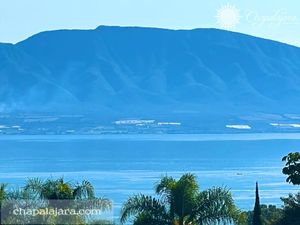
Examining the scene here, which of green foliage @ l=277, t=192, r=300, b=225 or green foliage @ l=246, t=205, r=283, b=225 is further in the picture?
green foliage @ l=246, t=205, r=283, b=225

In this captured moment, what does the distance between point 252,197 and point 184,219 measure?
56.2 m

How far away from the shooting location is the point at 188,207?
43.5 ft

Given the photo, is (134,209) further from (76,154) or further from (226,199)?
(76,154)

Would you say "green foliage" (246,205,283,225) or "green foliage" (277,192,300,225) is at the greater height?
"green foliage" (246,205,283,225)

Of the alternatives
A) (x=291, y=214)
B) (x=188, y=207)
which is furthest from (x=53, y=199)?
(x=291, y=214)

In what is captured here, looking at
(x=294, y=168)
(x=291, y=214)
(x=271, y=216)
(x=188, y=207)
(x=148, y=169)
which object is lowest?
(x=188, y=207)

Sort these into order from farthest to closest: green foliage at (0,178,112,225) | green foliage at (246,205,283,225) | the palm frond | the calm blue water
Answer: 1. the calm blue water
2. green foliage at (246,205,283,225)
3. the palm frond
4. green foliage at (0,178,112,225)

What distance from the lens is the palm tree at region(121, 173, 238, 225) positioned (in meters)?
13.2

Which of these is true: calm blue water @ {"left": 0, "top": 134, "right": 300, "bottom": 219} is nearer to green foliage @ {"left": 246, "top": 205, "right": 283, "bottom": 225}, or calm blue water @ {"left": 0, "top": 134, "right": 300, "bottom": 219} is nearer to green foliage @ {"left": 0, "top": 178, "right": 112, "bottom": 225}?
green foliage @ {"left": 246, "top": 205, "right": 283, "bottom": 225}

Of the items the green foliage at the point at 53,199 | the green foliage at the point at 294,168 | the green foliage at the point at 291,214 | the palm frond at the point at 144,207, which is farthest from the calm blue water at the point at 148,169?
the green foliage at the point at 53,199

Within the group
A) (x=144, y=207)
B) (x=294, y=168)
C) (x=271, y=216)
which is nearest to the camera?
(x=144, y=207)

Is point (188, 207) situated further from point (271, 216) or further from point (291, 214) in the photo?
point (271, 216)

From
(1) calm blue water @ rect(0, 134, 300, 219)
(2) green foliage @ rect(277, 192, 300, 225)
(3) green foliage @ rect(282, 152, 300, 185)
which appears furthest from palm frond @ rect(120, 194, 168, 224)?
(1) calm blue water @ rect(0, 134, 300, 219)

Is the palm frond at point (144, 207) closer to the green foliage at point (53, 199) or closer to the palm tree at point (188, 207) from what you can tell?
the palm tree at point (188, 207)
